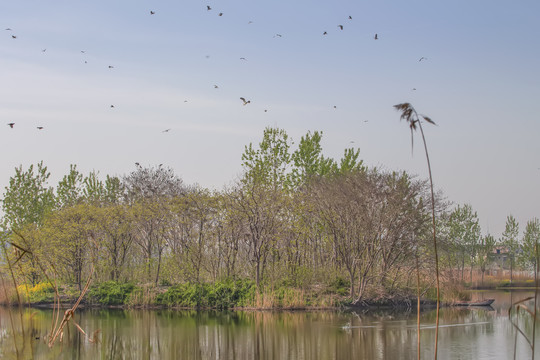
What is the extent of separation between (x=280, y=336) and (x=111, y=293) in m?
19.8

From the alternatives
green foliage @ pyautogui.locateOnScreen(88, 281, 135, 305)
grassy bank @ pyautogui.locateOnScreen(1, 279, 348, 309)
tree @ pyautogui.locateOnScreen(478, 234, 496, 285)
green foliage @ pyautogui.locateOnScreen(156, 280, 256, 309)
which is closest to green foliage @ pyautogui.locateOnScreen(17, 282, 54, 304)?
grassy bank @ pyautogui.locateOnScreen(1, 279, 348, 309)

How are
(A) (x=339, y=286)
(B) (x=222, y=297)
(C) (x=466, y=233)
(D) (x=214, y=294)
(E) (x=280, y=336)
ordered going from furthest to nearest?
1. (C) (x=466, y=233)
2. (D) (x=214, y=294)
3. (B) (x=222, y=297)
4. (A) (x=339, y=286)
5. (E) (x=280, y=336)

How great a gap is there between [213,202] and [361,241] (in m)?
9.62

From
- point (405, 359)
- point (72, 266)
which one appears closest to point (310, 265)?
point (72, 266)

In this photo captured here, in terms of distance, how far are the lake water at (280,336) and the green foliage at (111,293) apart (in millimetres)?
5990

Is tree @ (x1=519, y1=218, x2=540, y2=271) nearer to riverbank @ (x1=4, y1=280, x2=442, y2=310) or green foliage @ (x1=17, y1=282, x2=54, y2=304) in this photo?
riverbank @ (x1=4, y1=280, x2=442, y2=310)

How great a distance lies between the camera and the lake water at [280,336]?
803 inches

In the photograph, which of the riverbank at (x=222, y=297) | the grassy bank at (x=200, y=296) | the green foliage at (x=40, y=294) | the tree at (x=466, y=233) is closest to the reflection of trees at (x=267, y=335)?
the riverbank at (x=222, y=297)

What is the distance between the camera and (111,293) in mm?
40656

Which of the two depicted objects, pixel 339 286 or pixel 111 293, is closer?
pixel 339 286

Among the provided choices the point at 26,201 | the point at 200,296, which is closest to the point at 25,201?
the point at 26,201

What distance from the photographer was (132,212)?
1705 inches

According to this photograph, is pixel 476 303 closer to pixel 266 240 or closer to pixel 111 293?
pixel 266 240

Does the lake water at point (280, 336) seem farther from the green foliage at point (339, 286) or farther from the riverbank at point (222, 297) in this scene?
the green foliage at point (339, 286)
